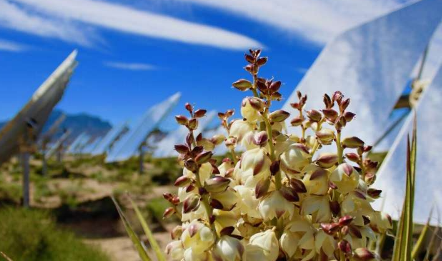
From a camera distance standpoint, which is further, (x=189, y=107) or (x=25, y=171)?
(x=25, y=171)

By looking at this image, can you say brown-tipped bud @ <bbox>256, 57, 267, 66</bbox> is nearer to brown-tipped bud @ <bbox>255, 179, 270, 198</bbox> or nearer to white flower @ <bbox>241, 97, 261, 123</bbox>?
white flower @ <bbox>241, 97, 261, 123</bbox>

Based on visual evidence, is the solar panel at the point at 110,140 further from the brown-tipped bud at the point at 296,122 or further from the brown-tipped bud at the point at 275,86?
the brown-tipped bud at the point at 275,86

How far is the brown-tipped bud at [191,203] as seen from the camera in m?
0.69

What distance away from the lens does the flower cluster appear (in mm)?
703

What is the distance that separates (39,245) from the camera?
193 inches

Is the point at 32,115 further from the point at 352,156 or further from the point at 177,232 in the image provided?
the point at 352,156

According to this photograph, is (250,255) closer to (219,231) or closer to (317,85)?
(219,231)

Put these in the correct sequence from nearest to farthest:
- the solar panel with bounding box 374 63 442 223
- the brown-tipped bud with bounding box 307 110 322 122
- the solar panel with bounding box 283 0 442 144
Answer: the brown-tipped bud with bounding box 307 110 322 122 → the solar panel with bounding box 374 63 442 223 → the solar panel with bounding box 283 0 442 144

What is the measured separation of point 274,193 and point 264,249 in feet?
0.30

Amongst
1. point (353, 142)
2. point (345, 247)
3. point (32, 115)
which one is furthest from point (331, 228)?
point (32, 115)

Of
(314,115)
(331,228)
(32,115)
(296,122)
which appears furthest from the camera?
(32,115)

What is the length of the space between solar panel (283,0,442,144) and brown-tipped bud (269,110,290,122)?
3.87 meters

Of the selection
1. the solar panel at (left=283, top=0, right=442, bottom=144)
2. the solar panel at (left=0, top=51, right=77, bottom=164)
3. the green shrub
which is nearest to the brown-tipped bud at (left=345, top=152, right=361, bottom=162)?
the solar panel at (left=283, top=0, right=442, bottom=144)

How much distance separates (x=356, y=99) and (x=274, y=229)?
4.20 metres
